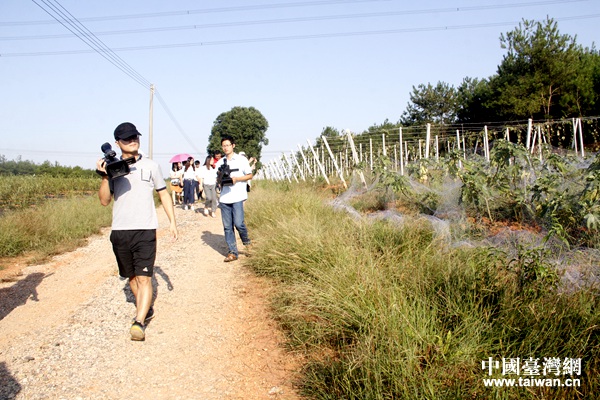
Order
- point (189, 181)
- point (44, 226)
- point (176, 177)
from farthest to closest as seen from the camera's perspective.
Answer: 1. point (176, 177)
2. point (189, 181)
3. point (44, 226)

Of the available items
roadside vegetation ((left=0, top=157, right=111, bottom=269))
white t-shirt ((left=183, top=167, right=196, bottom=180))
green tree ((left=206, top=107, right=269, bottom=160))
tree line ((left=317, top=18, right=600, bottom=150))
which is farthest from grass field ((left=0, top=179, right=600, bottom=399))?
green tree ((left=206, top=107, right=269, bottom=160))

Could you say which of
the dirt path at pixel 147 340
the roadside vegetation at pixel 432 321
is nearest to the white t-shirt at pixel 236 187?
the dirt path at pixel 147 340

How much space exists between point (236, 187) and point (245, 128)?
47.5 m

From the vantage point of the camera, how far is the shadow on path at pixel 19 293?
4.96 meters

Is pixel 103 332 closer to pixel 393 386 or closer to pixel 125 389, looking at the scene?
pixel 125 389

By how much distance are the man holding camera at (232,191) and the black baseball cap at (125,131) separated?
2.42m

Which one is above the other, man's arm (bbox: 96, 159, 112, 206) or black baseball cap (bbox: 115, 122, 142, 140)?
black baseball cap (bbox: 115, 122, 142, 140)

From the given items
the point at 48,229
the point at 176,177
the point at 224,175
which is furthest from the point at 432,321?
the point at 176,177

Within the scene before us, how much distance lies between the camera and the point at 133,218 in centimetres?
396

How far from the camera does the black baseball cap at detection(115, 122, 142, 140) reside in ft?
12.9

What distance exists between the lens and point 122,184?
3988 millimetres

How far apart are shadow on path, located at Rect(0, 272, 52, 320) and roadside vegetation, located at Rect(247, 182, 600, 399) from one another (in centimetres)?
310

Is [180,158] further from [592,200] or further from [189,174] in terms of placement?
[592,200]

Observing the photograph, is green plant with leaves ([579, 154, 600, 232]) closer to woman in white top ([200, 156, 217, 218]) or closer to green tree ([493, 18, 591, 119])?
woman in white top ([200, 156, 217, 218])
